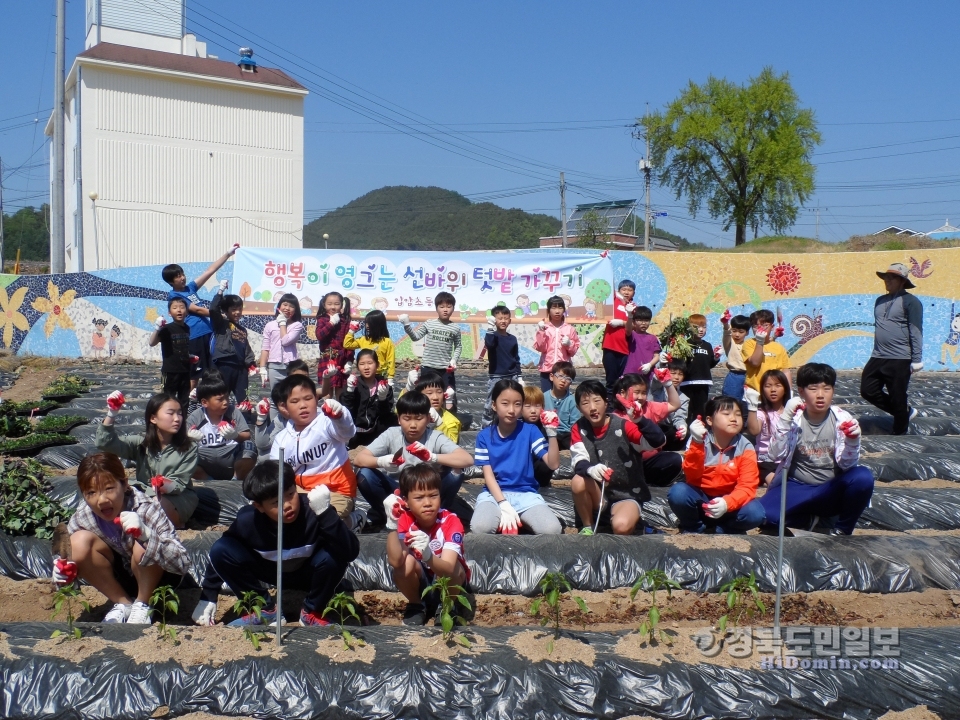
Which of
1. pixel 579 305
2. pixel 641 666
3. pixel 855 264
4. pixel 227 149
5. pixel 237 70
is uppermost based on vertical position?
pixel 237 70

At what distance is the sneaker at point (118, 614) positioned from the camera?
4.11 m

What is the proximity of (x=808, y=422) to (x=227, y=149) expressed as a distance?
28433 mm

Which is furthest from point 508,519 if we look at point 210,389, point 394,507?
point 210,389

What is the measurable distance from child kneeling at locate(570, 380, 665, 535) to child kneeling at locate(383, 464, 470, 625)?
4.19 feet

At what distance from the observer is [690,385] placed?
743 centimetres

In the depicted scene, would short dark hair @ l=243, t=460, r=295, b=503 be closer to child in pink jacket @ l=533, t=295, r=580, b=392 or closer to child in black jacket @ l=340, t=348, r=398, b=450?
child in black jacket @ l=340, t=348, r=398, b=450

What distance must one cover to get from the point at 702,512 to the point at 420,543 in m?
2.20

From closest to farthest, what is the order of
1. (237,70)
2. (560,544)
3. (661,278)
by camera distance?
(560,544), (661,278), (237,70)

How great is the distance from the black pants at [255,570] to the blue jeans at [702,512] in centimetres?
219

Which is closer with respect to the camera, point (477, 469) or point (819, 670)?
point (819, 670)

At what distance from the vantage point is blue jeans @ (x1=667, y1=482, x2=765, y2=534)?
16.7ft

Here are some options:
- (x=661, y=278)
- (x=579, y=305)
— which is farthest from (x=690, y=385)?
(x=661, y=278)

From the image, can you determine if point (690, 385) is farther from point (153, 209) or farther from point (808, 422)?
point (153, 209)

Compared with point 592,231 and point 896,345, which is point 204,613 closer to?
point 896,345
